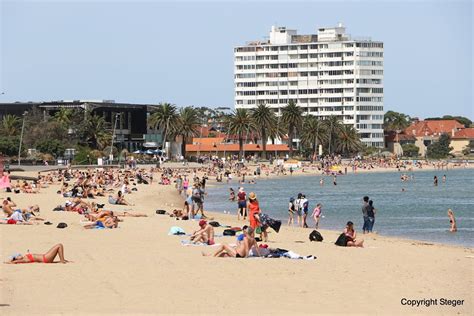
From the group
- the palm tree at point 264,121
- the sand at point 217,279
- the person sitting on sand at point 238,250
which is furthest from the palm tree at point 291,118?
the person sitting on sand at point 238,250

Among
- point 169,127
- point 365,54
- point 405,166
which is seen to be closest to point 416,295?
point 169,127

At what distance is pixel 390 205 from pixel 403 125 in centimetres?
13721

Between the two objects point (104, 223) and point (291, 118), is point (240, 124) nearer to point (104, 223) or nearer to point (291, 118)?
point (291, 118)

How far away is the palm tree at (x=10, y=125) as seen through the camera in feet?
339

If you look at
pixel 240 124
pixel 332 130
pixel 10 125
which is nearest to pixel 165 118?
pixel 240 124

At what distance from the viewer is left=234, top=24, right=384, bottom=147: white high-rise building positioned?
16512 cm

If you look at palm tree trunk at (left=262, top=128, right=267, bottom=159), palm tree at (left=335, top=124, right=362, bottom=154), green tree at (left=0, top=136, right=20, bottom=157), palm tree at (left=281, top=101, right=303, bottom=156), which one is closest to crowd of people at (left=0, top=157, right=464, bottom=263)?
green tree at (left=0, top=136, right=20, bottom=157)

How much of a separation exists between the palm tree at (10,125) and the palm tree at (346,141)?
58.6m

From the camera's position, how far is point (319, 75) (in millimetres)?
167625

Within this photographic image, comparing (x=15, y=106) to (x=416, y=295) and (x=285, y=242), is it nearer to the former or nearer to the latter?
(x=285, y=242)

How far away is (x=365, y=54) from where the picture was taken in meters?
165

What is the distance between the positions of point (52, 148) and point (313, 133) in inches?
2155

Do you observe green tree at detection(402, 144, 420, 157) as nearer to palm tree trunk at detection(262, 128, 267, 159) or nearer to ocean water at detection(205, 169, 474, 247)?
palm tree trunk at detection(262, 128, 267, 159)

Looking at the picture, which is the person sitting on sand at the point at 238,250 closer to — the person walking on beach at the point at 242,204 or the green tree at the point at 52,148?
the person walking on beach at the point at 242,204
